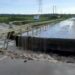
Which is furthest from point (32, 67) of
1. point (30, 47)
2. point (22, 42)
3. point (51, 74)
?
point (22, 42)

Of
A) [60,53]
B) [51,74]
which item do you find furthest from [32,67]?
[60,53]

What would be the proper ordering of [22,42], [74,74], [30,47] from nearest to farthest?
[74,74] → [30,47] → [22,42]

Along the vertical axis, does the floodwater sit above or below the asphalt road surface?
below

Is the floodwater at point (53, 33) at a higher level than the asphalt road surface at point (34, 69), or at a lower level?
lower

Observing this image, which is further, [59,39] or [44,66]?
[59,39]

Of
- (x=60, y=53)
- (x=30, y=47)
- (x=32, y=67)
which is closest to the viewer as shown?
(x=32, y=67)

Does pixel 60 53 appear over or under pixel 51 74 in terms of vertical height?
under

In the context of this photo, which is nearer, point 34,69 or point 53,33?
point 34,69

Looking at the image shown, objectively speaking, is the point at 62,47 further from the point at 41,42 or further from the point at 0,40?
the point at 0,40

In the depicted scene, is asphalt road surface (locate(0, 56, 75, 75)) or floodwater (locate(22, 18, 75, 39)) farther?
floodwater (locate(22, 18, 75, 39))

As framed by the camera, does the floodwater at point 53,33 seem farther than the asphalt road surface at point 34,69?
Yes

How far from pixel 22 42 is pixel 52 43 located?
2567 mm

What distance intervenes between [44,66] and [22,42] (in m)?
10.6

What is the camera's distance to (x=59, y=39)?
1531cm
